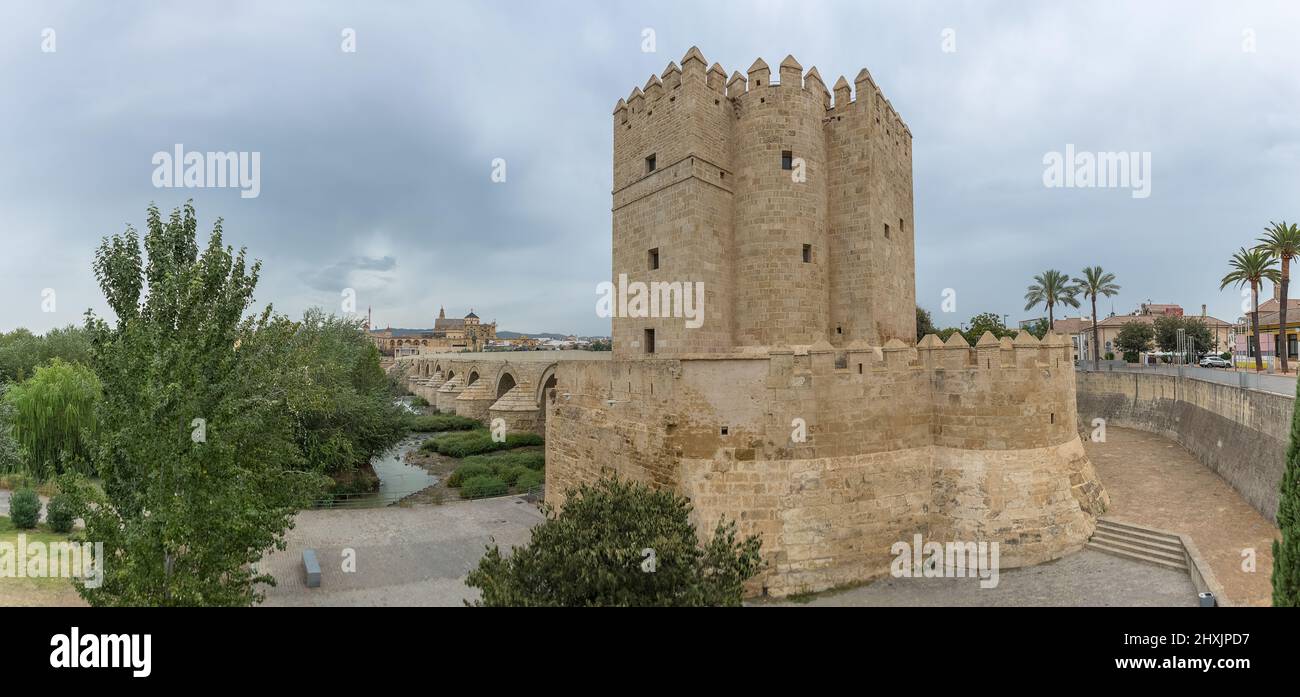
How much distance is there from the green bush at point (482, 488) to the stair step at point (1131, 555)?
18.5 meters

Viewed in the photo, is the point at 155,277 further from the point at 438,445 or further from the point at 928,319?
the point at 928,319

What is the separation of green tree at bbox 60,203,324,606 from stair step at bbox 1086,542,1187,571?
17430mm

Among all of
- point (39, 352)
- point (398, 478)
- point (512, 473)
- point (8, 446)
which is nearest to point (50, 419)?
point (8, 446)

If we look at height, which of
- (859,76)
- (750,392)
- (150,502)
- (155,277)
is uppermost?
(859,76)

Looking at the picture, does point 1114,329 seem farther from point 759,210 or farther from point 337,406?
point 337,406

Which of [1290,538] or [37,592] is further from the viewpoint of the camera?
[37,592]

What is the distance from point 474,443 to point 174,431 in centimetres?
2511

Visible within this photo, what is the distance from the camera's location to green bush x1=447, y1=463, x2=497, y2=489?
24.7 meters

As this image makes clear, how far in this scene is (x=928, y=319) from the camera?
3819cm

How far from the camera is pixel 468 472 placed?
2550 cm

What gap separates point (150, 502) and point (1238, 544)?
21176 millimetres

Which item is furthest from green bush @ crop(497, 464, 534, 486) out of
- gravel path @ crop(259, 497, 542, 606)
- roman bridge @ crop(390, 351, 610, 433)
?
roman bridge @ crop(390, 351, 610, 433)

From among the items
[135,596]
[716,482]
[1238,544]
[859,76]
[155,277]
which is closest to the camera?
[135,596]
